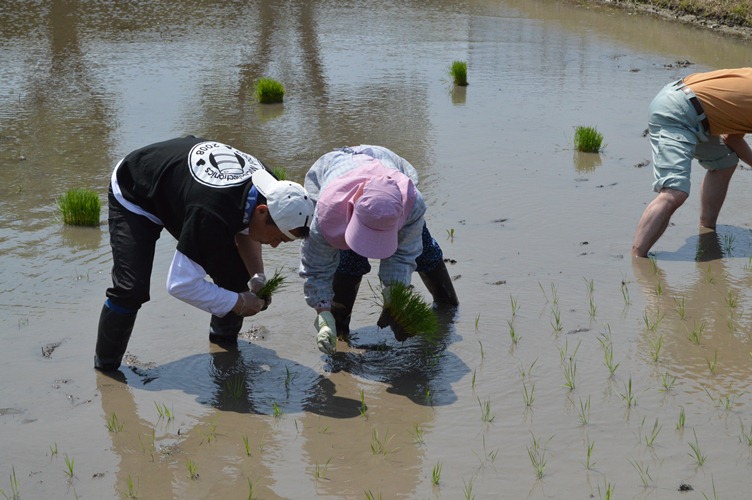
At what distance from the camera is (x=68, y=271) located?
19.0 feet

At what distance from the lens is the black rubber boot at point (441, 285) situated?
5.13 metres

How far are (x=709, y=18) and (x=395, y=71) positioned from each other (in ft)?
17.1

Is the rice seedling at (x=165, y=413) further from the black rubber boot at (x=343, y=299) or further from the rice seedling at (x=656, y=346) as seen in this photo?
the rice seedling at (x=656, y=346)

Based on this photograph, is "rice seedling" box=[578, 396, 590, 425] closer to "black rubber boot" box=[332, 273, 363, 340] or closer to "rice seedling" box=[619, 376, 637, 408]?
"rice seedling" box=[619, 376, 637, 408]

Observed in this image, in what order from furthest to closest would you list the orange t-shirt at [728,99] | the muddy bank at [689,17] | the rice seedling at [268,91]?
the muddy bank at [689,17], the rice seedling at [268,91], the orange t-shirt at [728,99]

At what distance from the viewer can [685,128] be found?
19.7 feet

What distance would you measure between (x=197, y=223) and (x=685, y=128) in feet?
11.4

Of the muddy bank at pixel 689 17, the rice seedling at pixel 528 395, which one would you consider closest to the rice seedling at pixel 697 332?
the rice seedling at pixel 528 395

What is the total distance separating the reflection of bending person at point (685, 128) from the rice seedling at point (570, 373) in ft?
5.22

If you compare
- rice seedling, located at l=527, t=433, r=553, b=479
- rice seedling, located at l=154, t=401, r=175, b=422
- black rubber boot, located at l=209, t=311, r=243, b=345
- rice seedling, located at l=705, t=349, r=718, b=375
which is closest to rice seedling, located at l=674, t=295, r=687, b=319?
rice seedling, located at l=705, t=349, r=718, b=375

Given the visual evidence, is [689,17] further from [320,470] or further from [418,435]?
[320,470]

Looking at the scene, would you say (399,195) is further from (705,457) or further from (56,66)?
(56,66)

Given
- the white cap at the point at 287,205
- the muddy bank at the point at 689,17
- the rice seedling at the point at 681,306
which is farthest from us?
the muddy bank at the point at 689,17

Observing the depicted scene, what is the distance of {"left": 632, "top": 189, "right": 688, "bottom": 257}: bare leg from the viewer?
19.1ft
